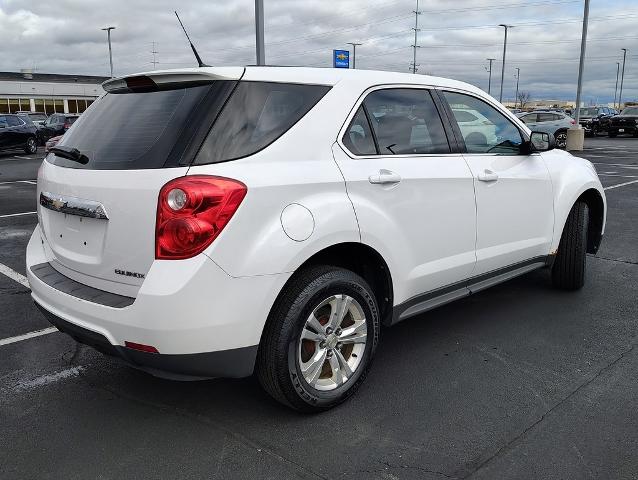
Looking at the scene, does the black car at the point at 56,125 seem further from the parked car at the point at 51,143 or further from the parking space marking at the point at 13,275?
the parking space marking at the point at 13,275

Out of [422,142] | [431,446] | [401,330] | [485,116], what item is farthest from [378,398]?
[485,116]

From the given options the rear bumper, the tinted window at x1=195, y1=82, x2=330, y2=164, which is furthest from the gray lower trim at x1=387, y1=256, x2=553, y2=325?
the tinted window at x1=195, y1=82, x2=330, y2=164

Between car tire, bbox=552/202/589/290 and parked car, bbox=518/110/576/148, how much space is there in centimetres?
2306

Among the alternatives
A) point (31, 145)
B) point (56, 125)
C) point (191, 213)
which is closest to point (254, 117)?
point (191, 213)

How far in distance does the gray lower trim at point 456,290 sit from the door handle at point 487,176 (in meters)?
0.63

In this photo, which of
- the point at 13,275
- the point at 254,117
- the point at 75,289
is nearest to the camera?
the point at 254,117

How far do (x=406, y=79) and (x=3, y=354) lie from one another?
10.2 ft

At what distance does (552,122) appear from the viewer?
88.4 ft

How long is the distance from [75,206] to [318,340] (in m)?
1.37

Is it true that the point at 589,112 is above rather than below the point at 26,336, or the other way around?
above

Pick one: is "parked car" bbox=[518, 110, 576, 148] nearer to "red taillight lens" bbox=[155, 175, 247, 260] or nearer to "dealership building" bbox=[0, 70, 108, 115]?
"red taillight lens" bbox=[155, 175, 247, 260]

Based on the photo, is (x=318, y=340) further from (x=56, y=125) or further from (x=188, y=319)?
(x=56, y=125)

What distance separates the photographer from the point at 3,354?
3.94 metres

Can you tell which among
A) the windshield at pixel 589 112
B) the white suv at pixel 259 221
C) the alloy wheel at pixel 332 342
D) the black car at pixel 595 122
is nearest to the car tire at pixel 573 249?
the white suv at pixel 259 221
